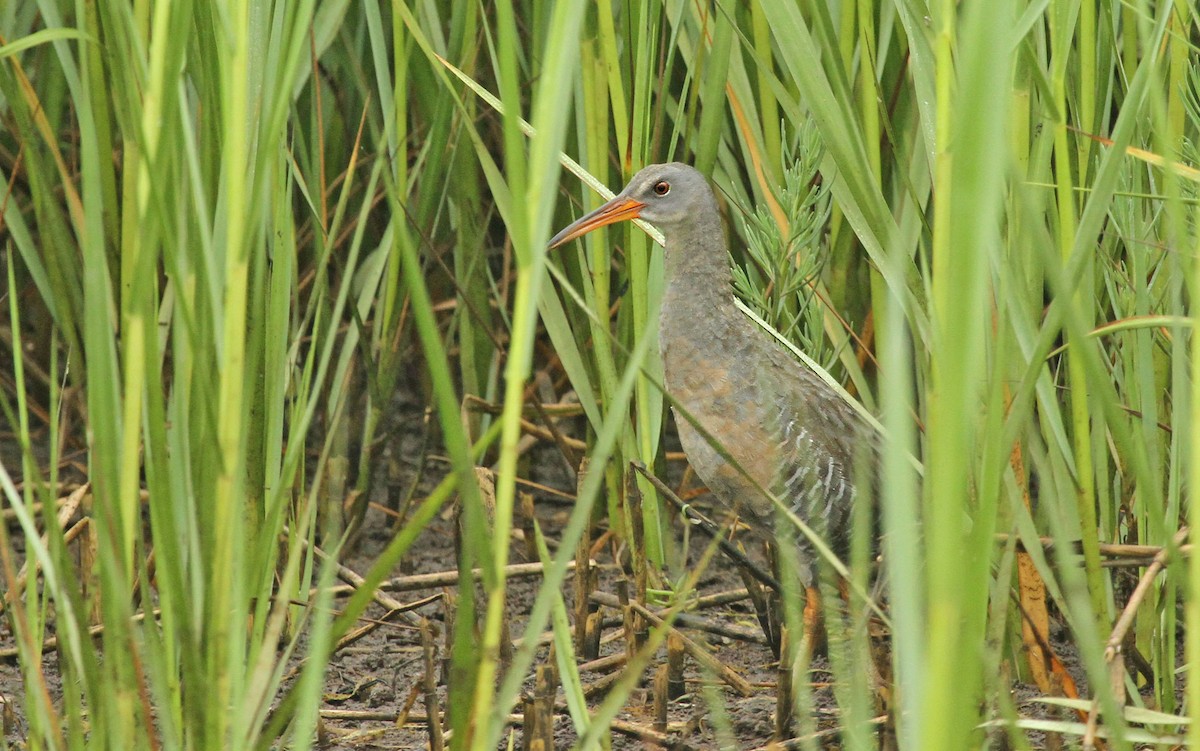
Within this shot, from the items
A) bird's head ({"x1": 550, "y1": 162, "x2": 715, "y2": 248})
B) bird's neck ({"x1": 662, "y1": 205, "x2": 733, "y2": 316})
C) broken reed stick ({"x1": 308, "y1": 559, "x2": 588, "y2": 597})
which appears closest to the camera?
bird's head ({"x1": 550, "y1": 162, "x2": 715, "y2": 248})

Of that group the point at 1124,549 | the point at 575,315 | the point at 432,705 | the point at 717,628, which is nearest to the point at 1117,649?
the point at 1124,549

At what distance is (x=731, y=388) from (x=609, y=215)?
1.25 ft

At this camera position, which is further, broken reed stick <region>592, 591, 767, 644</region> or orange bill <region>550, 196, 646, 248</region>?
broken reed stick <region>592, 591, 767, 644</region>

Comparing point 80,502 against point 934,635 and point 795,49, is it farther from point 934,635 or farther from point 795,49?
point 934,635

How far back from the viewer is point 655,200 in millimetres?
2553

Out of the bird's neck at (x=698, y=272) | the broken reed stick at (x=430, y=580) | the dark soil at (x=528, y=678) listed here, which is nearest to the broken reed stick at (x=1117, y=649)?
the dark soil at (x=528, y=678)

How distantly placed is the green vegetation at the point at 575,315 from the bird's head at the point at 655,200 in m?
0.05

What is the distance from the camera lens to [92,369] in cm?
A: 135

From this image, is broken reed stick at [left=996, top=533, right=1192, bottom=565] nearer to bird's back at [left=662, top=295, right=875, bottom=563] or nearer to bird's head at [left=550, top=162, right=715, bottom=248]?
bird's back at [left=662, top=295, right=875, bottom=563]

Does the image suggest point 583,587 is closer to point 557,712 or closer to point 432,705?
point 557,712

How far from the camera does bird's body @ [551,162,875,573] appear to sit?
255 centimetres

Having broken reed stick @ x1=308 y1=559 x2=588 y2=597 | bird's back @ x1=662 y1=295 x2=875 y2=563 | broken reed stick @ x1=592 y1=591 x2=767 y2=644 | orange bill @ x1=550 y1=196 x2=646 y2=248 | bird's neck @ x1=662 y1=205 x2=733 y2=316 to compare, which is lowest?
broken reed stick @ x1=592 y1=591 x2=767 y2=644

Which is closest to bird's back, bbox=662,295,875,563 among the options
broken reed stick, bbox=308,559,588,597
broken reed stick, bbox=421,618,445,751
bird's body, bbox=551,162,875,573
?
bird's body, bbox=551,162,875,573

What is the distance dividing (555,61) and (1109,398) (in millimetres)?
594
